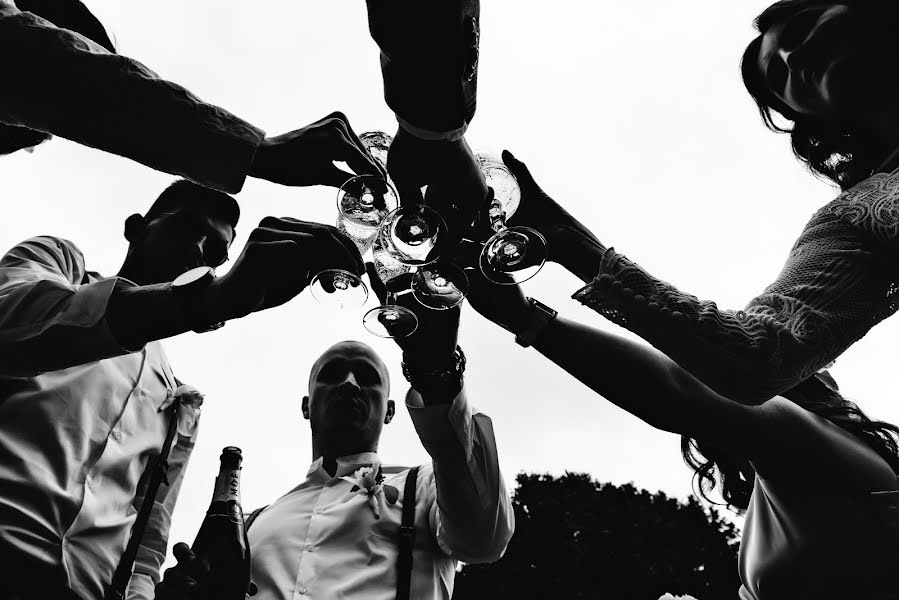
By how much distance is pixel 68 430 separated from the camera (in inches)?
110

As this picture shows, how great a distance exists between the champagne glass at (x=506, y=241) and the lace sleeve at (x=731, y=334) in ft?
0.85

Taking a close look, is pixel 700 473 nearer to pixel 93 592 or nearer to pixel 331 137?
pixel 331 137

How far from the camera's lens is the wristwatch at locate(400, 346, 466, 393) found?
2.72m

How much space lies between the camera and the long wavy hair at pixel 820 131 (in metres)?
2.29

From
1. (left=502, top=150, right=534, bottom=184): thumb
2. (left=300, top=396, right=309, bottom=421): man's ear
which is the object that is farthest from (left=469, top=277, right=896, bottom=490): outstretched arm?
(left=300, top=396, right=309, bottom=421): man's ear

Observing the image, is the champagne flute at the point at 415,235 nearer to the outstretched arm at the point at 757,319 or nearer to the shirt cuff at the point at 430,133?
the shirt cuff at the point at 430,133

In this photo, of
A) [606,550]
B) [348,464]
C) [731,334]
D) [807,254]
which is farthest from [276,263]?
[606,550]

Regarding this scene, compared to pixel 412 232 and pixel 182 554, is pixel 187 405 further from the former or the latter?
pixel 412 232

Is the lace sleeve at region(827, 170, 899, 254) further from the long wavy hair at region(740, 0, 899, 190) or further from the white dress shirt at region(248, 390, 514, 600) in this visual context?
the white dress shirt at region(248, 390, 514, 600)

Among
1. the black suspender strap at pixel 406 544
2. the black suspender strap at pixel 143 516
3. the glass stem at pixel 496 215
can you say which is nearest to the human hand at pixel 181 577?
the black suspender strap at pixel 143 516

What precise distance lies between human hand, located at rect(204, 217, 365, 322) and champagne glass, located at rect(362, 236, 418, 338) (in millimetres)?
167

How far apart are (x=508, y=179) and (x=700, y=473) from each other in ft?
4.52

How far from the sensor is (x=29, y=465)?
261 centimetres

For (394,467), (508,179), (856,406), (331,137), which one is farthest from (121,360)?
(856,406)
